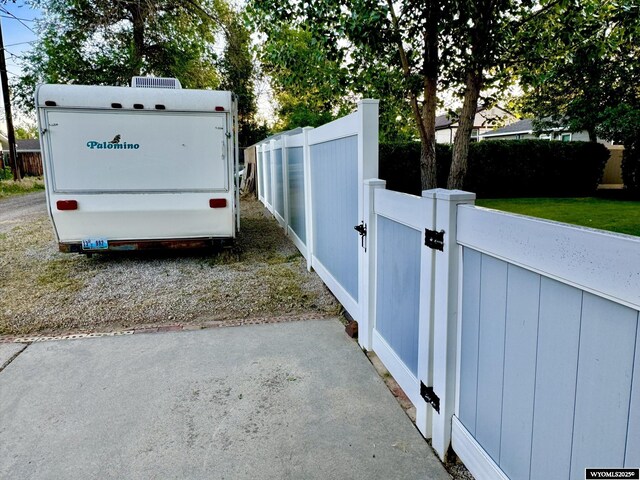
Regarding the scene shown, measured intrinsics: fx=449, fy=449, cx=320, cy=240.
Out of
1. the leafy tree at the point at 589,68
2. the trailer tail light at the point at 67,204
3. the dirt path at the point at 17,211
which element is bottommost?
the dirt path at the point at 17,211

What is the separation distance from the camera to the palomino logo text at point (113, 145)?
5.60 meters

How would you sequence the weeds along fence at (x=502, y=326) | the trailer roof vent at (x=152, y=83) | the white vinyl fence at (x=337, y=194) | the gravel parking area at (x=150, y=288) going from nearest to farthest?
the weeds along fence at (x=502, y=326), the white vinyl fence at (x=337, y=194), the gravel parking area at (x=150, y=288), the trailer roof vent at (x=152, y=83)

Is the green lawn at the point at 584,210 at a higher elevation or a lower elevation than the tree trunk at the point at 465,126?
lower

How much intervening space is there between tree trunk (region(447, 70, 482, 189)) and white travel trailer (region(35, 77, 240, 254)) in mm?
3438

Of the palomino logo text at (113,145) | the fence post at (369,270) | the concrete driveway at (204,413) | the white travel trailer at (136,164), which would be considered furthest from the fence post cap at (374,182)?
the palomino logo text at (113,145)

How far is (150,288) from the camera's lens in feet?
16.9

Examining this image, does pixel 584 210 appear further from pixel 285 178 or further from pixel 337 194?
pixel 337 194

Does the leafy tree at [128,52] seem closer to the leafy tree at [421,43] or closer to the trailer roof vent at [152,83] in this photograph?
the trailer roof vent at [152,83]

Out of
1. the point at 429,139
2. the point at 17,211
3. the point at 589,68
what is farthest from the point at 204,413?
the point at 589,68

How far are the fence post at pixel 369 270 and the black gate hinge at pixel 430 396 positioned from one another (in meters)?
0.96

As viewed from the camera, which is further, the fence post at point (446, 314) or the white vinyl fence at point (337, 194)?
the white vinyl fence at point (337, 194)

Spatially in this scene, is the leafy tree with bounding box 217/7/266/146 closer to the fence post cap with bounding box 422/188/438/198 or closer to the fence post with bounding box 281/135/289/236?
the fence post with bounding box 281/135/289/236

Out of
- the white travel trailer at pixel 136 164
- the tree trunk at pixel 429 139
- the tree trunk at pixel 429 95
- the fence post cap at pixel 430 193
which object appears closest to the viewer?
the fence post cap at pixel 430 193

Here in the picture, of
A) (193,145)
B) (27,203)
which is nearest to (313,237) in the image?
(193,145)
